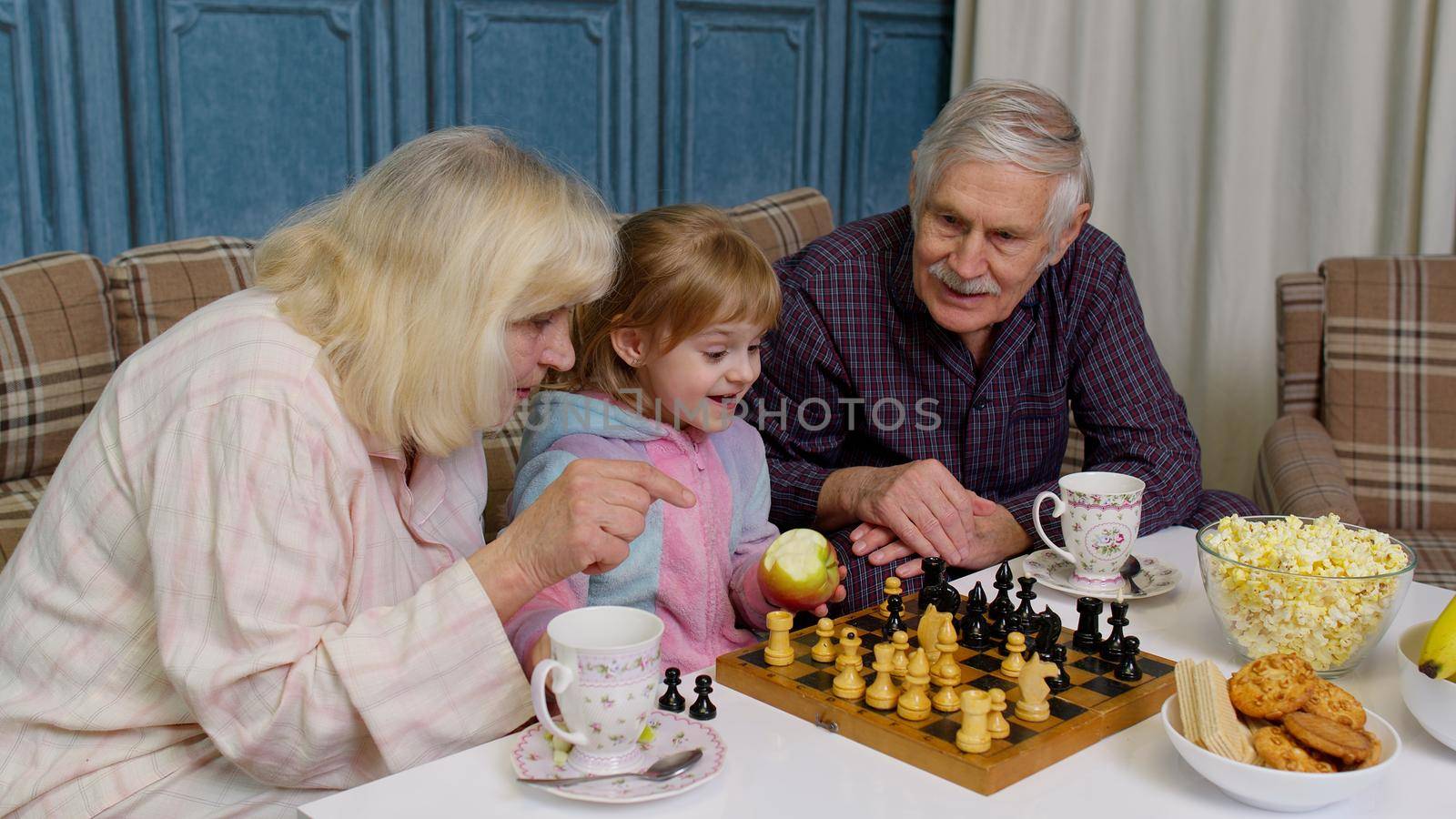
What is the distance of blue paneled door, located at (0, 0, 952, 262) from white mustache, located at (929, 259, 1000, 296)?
3.60ft

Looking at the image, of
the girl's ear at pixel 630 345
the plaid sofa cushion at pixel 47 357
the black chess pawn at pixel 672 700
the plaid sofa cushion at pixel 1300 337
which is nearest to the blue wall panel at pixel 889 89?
the plaid sofa cushion at pixel 1300 337

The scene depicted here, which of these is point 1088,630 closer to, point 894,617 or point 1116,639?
point 1116,639

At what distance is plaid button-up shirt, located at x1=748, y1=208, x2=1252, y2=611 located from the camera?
2.27 m

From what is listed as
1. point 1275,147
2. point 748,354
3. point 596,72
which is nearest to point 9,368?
point 748,354

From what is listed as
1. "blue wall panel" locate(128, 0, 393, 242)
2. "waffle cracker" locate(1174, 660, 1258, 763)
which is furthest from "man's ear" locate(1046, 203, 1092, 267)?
"blue wall panel" locate(128, 0, 393, 242)

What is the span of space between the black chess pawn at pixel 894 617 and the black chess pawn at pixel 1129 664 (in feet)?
0.75

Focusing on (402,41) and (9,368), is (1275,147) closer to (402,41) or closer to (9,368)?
(402,41)

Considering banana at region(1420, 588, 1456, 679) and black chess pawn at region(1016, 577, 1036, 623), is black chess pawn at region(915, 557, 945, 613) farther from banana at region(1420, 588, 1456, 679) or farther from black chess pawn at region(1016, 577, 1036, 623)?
banana at region(1420, 588, 1456, 679)

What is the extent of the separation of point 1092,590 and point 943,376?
65 cm

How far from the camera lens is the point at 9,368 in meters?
1.95

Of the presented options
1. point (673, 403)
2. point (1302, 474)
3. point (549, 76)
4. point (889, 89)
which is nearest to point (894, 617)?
point (673, 403)

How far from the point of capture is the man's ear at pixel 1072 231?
220 cm

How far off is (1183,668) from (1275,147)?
2807 millimetres

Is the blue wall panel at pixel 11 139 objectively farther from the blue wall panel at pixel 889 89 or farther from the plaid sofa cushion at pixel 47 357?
the blue wall panel at pixel 889 89
